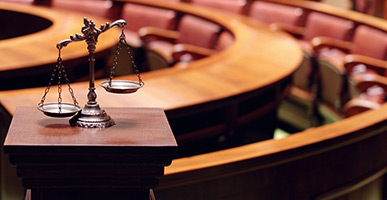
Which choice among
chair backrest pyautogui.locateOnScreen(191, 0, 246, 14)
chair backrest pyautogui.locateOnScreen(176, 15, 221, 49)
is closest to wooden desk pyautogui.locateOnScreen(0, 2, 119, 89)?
chair backrest pyautogui.locateOnScreen(176, 15, 221, 49)

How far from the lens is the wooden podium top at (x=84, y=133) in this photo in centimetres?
111

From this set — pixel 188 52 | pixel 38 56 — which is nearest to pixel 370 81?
pixel 188 52

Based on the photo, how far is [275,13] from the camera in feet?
20.4

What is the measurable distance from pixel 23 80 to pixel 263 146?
1.48m

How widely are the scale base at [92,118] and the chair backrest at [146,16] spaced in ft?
15.0

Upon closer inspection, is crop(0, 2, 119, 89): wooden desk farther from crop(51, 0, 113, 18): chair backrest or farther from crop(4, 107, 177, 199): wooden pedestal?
crop(51, 0, 113, 18): chair backrest

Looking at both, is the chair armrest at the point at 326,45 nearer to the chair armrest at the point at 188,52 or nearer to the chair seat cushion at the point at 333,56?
the chair seat cushion at the point at 333,56

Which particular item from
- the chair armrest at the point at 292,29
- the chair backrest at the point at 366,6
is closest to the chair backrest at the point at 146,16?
the chair armrest at the point at 292,29

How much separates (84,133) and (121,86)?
7.1 inches

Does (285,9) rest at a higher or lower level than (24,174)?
lower

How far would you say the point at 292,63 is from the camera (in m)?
3.46

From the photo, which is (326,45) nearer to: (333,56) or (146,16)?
(333,56)

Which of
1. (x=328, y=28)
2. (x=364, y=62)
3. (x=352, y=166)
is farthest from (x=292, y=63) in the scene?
(x=328, y=28)

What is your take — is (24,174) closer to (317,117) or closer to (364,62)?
(364,62)
